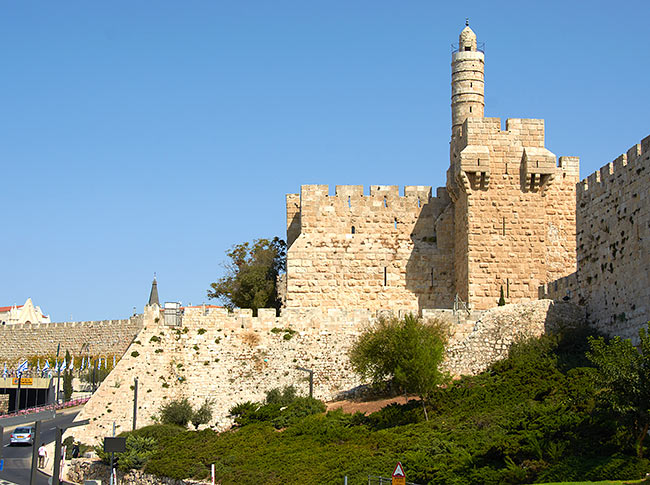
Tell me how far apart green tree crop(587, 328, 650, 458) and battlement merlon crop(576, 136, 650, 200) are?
644cm

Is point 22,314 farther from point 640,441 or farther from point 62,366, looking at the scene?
point 640,441

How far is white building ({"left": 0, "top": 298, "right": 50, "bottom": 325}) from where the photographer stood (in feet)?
259

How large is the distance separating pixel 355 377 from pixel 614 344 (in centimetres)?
1180

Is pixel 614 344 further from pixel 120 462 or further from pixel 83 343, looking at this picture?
pixel 83 343

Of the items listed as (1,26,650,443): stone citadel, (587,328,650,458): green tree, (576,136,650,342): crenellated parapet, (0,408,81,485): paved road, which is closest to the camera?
(587,328,650,458): green tree

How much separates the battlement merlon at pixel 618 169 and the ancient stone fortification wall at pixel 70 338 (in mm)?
22243

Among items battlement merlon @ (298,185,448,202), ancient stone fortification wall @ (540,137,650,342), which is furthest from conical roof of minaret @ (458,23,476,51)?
ancient stone fortification wall @ (540,137,650,342)

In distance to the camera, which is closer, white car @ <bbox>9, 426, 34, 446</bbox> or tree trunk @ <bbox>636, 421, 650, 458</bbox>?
tree trunk @ <bbox>636, 421, 650, 458</bbox>

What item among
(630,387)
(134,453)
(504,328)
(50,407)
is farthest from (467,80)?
(50,407)

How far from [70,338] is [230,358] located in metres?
17.7

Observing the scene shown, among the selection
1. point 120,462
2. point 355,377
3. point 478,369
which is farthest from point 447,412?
point 120,462

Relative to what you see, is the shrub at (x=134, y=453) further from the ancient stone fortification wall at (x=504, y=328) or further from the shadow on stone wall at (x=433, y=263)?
the shadow on stone wall at (x=433, y=263)

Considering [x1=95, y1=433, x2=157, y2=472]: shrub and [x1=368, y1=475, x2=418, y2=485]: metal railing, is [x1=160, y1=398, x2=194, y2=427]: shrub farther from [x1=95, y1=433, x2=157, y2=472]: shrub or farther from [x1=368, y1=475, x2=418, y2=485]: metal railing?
[x1=368, y1=475, x2=418, y2=485]: metal railing

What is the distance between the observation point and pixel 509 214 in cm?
2945
